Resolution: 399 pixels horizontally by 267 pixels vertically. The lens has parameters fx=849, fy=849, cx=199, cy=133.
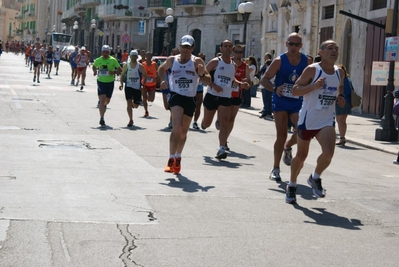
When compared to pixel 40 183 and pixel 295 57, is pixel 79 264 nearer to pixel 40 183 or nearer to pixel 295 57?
pixel 40 183

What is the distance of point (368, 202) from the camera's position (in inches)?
366

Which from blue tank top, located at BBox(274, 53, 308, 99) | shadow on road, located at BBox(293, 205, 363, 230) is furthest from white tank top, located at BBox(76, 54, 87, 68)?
shadow on road, located at BBox(293, 205, 363, 230)

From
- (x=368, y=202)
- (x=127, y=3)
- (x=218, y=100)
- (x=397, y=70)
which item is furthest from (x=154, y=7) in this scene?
(x=368, y=202)

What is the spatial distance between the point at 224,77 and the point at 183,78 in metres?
2.05

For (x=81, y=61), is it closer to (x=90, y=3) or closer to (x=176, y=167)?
(x=176, y=167)

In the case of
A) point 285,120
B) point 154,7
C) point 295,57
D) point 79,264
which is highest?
point 154,7

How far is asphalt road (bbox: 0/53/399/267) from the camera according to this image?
640cm

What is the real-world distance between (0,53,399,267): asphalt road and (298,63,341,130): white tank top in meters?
0.88

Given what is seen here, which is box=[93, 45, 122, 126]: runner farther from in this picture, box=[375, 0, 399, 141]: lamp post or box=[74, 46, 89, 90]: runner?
box=[74, 46, 89, 90]: runner

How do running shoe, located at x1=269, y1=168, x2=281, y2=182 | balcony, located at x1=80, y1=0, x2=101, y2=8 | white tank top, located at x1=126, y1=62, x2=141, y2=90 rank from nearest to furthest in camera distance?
running shoe, located at x1=269, y1=168, x2=281, y2=182 < white tank top, located at x1=126, y1=62, x2=141, y2=90 < balcony, located at x1=80, y1=0, x2=101, y2=8

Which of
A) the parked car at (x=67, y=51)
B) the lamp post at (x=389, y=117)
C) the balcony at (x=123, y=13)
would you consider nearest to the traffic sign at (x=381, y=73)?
the lamp post at (x=389, y=117)

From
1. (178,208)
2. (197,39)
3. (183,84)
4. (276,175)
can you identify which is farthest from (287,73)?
(197,39)

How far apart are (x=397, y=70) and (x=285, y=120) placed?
29.6 feet

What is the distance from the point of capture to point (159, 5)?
63.7 metres
